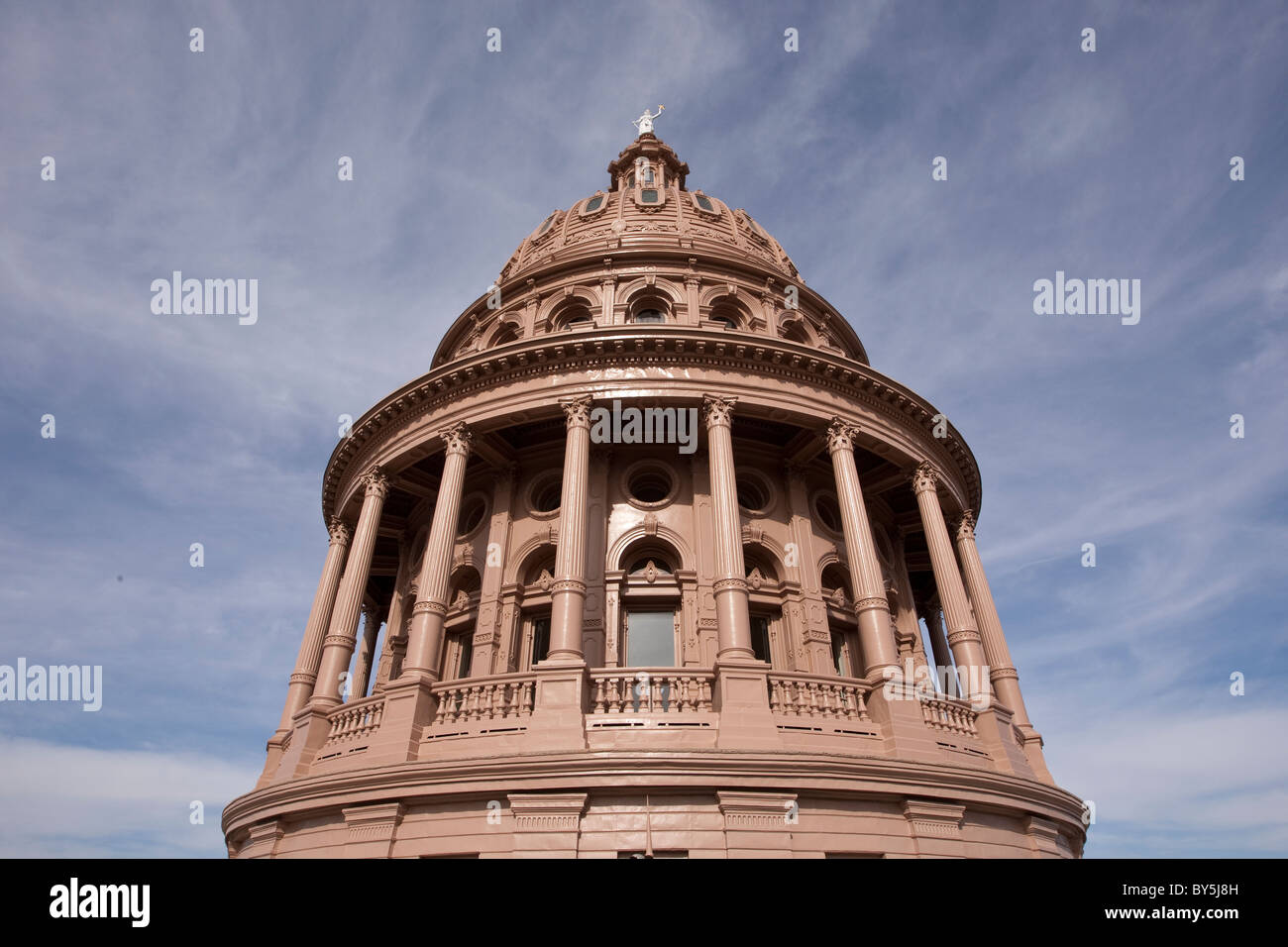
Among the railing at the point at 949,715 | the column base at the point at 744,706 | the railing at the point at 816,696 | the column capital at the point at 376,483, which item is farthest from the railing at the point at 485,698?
the railing at the point at 949,715

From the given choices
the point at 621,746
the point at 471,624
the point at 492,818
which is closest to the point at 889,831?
the point at 621,746

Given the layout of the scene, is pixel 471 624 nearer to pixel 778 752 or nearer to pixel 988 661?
pixel 778 752

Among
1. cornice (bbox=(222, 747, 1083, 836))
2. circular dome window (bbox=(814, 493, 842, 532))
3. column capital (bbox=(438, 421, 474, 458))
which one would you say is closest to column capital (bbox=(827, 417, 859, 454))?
circular dome window (bbox=(814, 493, 842, 532))

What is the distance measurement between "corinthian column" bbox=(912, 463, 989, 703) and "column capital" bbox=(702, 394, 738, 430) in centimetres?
709

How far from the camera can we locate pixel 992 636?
22.7 meters

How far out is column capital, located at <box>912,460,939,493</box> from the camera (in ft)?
77.2

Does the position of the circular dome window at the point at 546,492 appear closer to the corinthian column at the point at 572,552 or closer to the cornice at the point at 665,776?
the corinthian column at the point at 572,552

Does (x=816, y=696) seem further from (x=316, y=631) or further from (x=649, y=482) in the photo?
(x=316, y=631)

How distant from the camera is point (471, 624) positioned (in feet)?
74.8

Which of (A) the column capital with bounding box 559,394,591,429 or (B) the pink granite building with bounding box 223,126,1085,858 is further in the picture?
(A) the column capital with bounding box 559,394,591,429

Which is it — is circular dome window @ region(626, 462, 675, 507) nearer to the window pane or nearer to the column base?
the window pane

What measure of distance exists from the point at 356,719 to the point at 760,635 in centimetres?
1124
